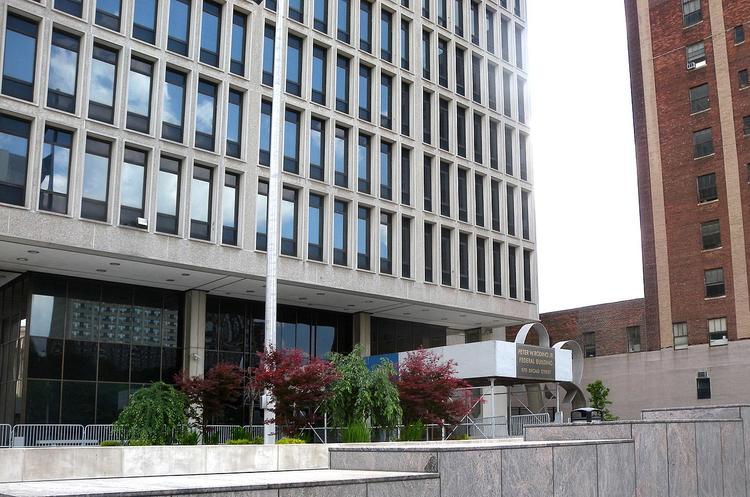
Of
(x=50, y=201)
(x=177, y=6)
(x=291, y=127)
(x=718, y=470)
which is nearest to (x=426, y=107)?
(x=291, y=127)

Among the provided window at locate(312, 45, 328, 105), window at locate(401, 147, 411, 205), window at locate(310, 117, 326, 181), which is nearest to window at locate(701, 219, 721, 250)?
window at locate(401, 147, 411, 205)

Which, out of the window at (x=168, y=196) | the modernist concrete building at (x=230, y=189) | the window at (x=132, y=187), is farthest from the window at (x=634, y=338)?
the window at (x=132, y=187)

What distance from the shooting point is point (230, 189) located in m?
35.8

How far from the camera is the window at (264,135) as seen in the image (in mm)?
37156

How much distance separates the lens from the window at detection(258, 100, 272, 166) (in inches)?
1463

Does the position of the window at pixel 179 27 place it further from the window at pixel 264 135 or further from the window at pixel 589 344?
the window at pixel 589 344

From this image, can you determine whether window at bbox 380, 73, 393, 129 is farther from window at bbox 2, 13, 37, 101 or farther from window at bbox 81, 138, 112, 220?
window at bbox 2, 13, 37, 101

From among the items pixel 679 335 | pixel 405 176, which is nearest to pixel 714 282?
pixel 679 335

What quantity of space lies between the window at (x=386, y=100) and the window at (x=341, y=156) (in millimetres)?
2757

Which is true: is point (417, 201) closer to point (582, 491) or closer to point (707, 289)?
point (707, 289)

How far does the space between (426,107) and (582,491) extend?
3356 cm

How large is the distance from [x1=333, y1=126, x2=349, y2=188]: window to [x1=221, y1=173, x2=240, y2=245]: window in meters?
5.68

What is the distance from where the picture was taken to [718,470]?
18.3 meters

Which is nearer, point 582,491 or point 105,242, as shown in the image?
point 582,491
